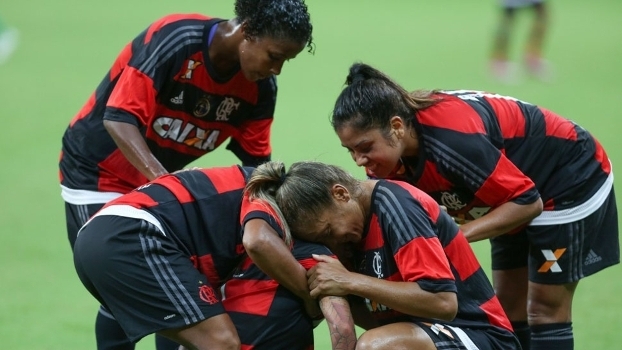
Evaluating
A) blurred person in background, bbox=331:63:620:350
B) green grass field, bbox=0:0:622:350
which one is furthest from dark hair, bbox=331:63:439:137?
green grass field, bbox=0:0:622:350

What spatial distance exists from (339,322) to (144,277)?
667 millimetres

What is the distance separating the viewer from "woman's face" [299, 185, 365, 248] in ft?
11.5

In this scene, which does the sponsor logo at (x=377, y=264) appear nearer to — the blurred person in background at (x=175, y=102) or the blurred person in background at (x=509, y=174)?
the blurred person in background at (x=509, y=174)

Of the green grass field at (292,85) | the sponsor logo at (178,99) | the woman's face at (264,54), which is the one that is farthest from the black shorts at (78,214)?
the woman's face at (264,54)

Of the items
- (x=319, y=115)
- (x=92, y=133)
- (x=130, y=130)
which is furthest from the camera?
(x=319, y=115)

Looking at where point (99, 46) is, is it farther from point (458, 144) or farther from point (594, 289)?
point (458, 144)

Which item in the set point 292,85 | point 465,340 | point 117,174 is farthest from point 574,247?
point 292,85

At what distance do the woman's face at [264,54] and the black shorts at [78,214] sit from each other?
0.93m

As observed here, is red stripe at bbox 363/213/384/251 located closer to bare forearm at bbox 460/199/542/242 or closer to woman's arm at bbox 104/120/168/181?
bare forearm at bbox 460/199/542/242

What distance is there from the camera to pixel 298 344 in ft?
11.9

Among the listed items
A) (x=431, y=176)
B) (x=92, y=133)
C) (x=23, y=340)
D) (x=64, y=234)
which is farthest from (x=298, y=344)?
(x=64, y=234)

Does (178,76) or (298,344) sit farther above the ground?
(178,76)

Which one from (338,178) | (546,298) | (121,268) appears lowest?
(546,298)

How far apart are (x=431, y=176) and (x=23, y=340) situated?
7.54 ft
